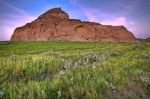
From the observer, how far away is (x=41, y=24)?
178 meters

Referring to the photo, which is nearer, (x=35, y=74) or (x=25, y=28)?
(x=35, y=74)

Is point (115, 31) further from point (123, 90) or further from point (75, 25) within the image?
point (123, 90)

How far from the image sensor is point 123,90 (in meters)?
6.35

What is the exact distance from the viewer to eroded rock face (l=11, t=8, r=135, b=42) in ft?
537

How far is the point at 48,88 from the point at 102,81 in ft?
4.99

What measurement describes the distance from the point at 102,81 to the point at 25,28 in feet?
591

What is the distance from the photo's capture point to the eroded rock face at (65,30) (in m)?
164

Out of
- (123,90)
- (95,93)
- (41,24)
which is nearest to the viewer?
(95,93)

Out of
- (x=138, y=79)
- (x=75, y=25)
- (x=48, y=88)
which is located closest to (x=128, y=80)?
(x=138, y=79)

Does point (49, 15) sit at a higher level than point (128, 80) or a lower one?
higher

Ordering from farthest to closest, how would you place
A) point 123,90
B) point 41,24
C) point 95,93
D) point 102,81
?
point 41,24
point 102,81
point 123,90
point 95,93

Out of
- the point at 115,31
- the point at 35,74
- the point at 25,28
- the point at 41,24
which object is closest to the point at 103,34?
the point at 115,31

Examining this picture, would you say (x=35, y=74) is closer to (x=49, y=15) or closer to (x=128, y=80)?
(x=128, y=80)

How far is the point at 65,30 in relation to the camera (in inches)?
6442
